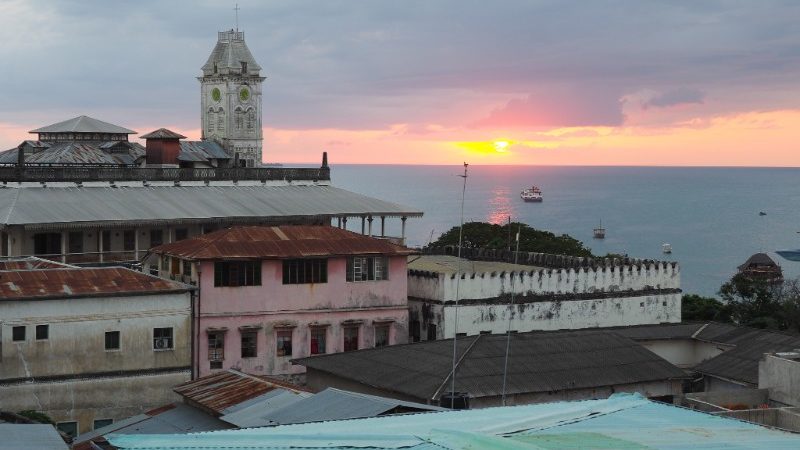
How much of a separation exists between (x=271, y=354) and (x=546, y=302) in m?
11.8

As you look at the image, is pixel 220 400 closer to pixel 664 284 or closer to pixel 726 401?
pixel 726 401

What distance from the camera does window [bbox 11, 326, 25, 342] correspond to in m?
40.7

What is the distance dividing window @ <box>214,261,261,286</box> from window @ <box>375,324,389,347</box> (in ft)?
17.5

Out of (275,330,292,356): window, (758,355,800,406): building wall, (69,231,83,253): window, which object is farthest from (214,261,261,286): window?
(758,355,800,406): building wall

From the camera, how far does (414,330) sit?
51312mm

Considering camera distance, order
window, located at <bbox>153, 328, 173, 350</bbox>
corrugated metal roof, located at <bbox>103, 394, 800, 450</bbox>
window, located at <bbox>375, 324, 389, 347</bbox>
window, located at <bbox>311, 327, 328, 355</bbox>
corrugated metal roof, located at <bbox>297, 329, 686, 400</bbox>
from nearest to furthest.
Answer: corrugated metal roof, located at <bbox>103, 394, 800, 450</bbox>, corrugated metal roof, located at <bbox>297, 329, 686, 400</bbox>, window, located at <bbox>153, 328, 173, 350</bbox>, window, located at <bbox>311, 327, 328, 355</bbox>, window, located at <bbox>375, 324, 389, 347</bbox>

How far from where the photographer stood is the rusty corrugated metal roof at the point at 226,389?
34.5m

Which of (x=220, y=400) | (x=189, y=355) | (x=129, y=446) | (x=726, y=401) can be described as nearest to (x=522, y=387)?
(x=726, y=401)

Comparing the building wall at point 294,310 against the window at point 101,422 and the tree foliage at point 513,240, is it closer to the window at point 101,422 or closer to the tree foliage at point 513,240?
the window at point 101,422

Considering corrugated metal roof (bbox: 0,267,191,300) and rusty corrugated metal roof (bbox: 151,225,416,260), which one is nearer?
corrugated metal roof (bbox: 0,267,191,300)

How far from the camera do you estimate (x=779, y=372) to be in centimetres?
3856

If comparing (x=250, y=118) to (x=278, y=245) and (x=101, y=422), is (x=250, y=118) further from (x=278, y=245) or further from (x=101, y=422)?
(x=101, y=422)

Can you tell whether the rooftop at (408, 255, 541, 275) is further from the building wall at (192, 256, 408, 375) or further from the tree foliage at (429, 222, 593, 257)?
the tree foliage at (429, 222, 593, 257)

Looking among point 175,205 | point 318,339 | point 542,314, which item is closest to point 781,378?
point 542,314
